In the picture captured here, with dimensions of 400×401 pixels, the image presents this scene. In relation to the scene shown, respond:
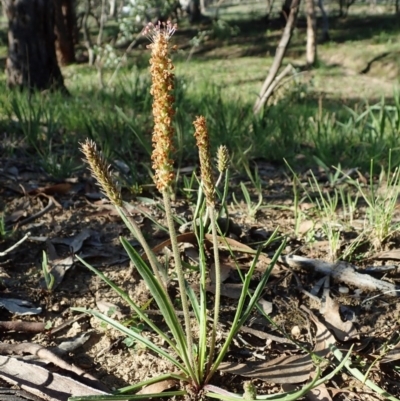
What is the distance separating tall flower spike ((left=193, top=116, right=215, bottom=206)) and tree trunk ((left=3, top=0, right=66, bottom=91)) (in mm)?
4900

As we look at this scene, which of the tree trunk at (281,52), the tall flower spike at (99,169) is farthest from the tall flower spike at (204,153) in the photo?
the tree trunk at (281,52)

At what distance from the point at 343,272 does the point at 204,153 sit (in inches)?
36.2

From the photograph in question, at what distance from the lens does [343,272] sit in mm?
1827

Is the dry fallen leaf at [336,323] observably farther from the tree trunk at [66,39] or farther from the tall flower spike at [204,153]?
the tree trunk at [66,39]

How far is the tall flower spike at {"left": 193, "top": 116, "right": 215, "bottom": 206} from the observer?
1084mm

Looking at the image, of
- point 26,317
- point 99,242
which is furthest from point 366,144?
point 26,317

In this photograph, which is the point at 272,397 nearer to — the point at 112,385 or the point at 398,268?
the point at 112,385

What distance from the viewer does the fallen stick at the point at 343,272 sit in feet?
5.81

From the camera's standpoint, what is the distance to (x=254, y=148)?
10.7ft

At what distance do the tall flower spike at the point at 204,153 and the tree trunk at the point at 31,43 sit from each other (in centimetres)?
490

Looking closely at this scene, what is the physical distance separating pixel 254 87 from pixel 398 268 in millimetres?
9964

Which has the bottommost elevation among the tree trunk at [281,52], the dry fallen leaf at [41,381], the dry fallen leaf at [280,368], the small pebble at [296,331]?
the small pebble at [296,331]

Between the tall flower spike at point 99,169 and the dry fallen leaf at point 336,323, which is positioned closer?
the tall flower spike at point 99,169

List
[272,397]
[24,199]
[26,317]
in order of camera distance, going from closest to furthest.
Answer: [272,397], [26,317], [24,199]
